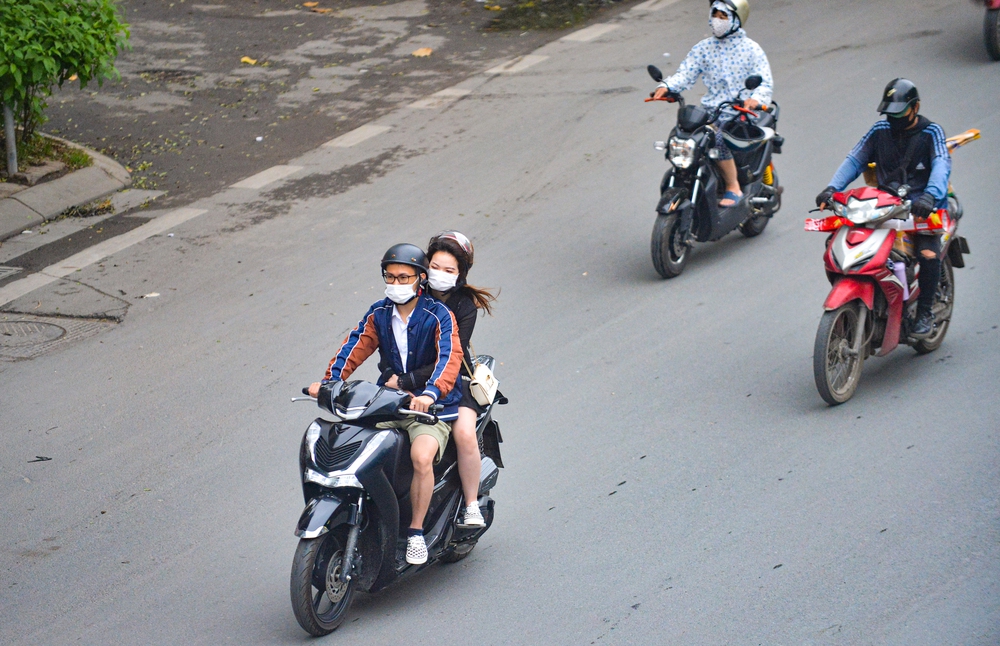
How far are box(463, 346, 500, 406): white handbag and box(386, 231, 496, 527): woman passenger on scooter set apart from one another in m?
0.04

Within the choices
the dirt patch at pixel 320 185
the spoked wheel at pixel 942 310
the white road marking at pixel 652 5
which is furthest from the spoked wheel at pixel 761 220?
the white road marking at pixel 652 5

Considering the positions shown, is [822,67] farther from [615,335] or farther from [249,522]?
[249,522]

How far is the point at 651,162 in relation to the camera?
1176 centimetres

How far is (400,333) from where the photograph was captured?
201 inches

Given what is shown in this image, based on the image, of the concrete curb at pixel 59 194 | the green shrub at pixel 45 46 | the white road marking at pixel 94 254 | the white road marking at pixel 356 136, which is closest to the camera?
the white road marking at pixel 94 254

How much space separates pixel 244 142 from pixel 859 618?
10.7 meters

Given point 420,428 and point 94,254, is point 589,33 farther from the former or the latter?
point 420,428

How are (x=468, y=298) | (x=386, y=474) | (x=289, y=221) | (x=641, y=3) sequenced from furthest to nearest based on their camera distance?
1. (x=641, y=3)
2. (x=289, y=221)
3. (x=468, y=298)
4. (x=386, y=474)

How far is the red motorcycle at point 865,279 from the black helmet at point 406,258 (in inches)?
110

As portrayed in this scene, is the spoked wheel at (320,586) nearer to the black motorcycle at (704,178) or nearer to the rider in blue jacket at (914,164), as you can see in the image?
the rider in blue jacket at (914,164)

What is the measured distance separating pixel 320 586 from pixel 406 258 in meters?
1.56

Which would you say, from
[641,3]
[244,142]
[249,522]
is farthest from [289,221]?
[641,3]

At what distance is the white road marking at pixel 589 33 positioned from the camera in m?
16.5

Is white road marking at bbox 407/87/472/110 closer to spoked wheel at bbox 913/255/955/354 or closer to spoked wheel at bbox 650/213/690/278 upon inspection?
spoked wheel at bbox 650/213/690/278
